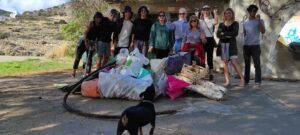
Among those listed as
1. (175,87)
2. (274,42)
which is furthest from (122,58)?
(274,42)

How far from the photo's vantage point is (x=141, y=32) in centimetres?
1037

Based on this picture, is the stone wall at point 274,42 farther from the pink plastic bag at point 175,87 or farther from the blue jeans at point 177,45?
the pink plastic bag at point 175,87

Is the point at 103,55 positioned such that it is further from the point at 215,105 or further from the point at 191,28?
the point at 215,105

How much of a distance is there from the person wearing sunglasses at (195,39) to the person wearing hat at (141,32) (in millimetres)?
795

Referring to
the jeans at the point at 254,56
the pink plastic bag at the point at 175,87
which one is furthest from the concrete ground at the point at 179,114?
the jeans at the point at 254,56

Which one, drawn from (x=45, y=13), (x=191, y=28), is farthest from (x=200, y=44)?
(x=45, y=13)

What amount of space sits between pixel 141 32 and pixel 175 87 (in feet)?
5.90

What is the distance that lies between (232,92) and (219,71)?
5143 millimetres

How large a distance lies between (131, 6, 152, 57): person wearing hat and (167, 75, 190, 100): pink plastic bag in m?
1.58

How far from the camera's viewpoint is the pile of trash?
880cm

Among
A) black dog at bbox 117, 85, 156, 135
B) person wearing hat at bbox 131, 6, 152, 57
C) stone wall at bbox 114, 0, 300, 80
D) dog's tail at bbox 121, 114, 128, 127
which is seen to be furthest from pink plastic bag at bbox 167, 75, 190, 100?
stone wall at bbox 114, 0, 300, 80

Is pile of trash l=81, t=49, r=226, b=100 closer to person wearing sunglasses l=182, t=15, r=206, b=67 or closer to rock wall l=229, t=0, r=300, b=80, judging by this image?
person wearing sunglasses l=182, t=15, r=206, b=67

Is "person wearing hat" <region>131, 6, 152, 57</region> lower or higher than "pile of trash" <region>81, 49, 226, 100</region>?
higher

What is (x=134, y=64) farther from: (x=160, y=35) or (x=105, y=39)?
(x=105, y=39)
